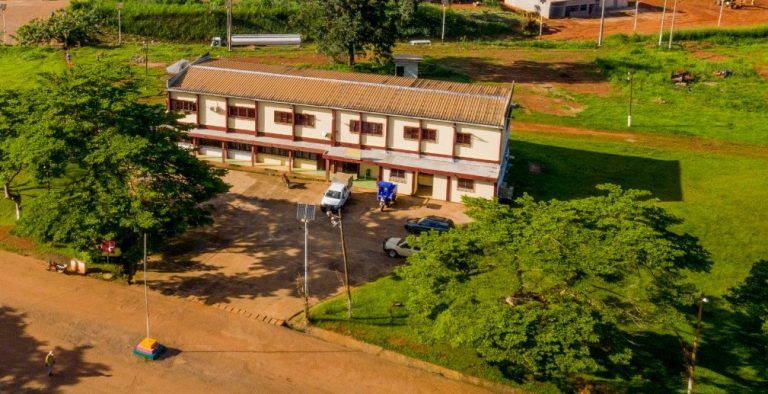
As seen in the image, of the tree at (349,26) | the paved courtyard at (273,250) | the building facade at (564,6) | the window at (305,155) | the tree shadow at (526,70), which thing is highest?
the building facade at (564,6)

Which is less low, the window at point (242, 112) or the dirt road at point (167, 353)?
the window at point (242, 112)

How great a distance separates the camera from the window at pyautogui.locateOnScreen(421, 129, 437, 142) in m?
67.6

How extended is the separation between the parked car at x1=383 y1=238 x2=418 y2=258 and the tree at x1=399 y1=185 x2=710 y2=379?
35.3ft

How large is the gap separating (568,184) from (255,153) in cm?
3185

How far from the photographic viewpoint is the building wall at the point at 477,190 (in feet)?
214

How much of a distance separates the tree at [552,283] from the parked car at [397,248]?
10765 millimetres

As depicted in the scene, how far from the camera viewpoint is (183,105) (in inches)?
2928

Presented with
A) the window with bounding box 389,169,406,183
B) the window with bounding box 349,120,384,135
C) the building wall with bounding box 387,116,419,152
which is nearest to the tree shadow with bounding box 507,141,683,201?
the building wall with bounding box 387,116,419,152

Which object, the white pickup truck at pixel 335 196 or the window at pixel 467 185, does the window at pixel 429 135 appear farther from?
the white pickup truck at pixel 335 196

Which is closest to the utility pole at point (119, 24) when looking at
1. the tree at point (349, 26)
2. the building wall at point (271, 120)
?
the tree at point (349, 26)

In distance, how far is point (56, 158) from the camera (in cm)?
5094

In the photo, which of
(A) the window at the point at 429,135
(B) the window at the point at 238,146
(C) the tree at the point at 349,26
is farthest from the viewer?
(C) the tree at the point at 349,26

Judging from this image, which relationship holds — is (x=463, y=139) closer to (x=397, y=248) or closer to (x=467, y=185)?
(x=467, y=185)

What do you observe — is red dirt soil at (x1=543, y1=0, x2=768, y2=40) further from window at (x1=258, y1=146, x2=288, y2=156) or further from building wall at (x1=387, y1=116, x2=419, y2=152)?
window at (x1=258, y1=146, x2=288, y2=156)
